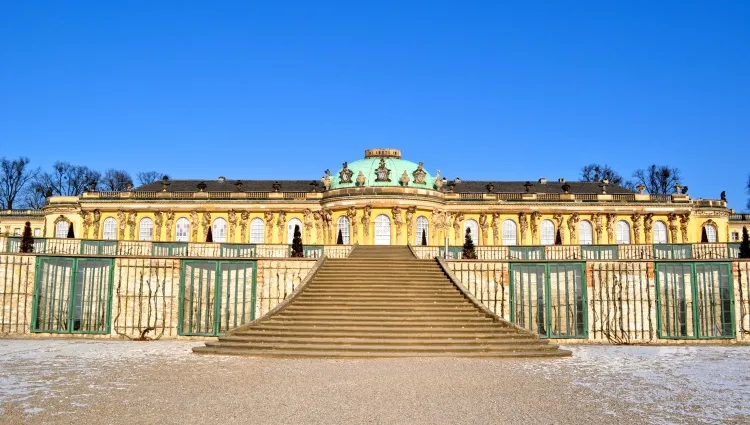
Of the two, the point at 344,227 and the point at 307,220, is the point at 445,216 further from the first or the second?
the point at 307,220

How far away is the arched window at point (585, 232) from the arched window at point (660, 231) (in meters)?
5.71

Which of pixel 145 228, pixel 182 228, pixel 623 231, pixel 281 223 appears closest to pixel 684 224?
pixel 623 231

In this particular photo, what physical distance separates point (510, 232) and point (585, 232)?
21.9 feet

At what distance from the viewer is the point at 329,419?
1091cm

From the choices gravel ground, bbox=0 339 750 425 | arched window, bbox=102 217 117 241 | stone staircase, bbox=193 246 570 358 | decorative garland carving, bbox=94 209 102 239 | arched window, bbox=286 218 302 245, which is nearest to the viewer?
gravel ground, bbox=0 339 750 425

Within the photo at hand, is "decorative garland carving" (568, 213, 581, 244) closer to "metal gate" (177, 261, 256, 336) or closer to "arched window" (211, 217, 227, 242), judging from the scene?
"arched window" (211, 217, 227, 242)

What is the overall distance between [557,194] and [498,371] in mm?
44813

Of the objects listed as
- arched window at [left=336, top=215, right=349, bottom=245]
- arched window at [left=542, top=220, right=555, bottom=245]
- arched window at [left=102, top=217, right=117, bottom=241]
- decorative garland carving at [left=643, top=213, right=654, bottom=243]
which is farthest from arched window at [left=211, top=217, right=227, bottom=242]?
decorative garland carving at [left=643, top=213, right=654, bottom=243]

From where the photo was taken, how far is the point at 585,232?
58.5m

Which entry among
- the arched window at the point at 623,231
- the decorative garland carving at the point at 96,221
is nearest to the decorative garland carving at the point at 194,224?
the decorative garland carving at the point at 96,221

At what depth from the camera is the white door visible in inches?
2046

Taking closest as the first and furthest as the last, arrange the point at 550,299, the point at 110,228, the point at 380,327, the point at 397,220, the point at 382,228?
the point at 380,327, the point at 550,299, the point at 397,220, the point at 382,228, the point at 110,228

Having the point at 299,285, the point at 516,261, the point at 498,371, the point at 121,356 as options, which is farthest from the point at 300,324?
the point at 516,261

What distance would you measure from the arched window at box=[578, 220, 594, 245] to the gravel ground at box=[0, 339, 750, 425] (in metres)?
40.2
